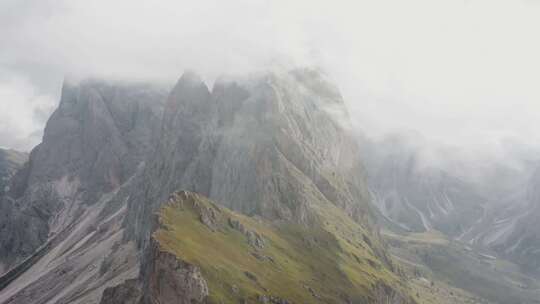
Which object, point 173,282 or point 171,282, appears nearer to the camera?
point 173,282

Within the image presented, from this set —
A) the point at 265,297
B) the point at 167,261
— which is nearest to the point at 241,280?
the point at 265,297

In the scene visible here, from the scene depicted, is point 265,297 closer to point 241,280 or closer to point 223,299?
point 241,280

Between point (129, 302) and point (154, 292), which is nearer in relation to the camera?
point (154, 292)

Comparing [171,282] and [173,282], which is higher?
[173,282]

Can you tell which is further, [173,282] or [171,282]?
[171,282]

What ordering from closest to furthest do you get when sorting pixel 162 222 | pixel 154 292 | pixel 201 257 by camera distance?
1. pixel 154 292
2. pixel 201 257
3. pixel 162 222

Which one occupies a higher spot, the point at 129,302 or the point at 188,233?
the point at 188,233

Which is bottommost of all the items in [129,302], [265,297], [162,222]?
[129,302]

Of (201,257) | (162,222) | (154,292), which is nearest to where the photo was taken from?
(154,292)

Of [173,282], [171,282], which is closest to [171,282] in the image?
[171,282]

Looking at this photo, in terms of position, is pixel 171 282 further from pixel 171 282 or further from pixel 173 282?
pixel 173 282

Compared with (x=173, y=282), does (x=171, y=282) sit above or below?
below
